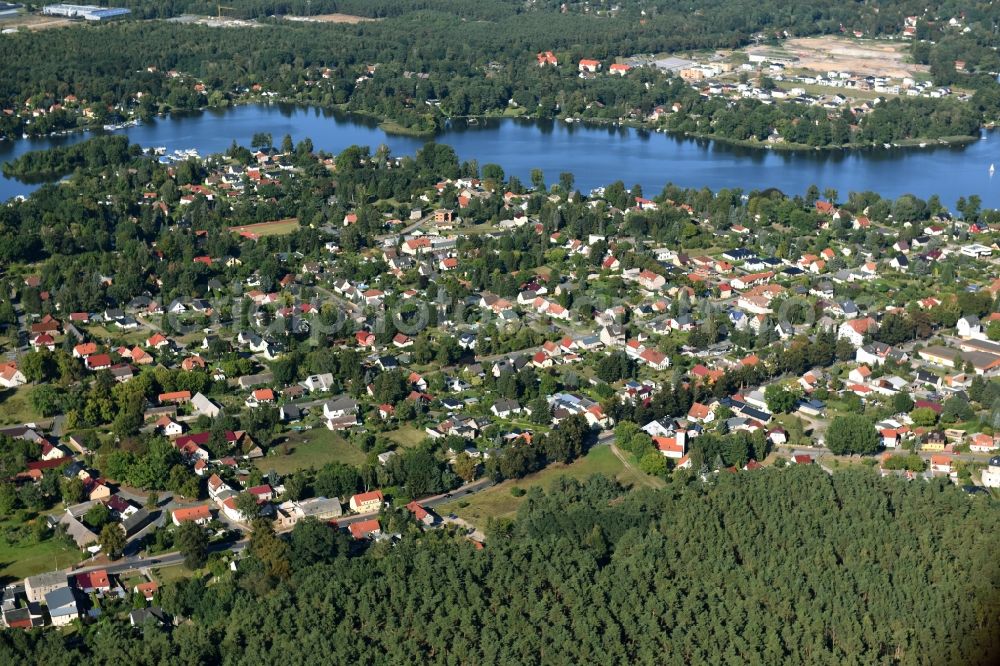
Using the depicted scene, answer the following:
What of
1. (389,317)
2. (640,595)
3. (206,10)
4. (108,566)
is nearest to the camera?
(640,595)

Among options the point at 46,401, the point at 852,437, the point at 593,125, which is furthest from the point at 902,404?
the point at 593,125

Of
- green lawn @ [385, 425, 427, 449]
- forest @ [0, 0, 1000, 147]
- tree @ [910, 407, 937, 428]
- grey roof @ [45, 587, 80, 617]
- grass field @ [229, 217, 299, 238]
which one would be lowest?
grey roof @ [45, 587, 80, 617]

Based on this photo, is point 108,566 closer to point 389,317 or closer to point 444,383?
point 444,383

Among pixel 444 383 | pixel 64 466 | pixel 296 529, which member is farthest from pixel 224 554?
pixel 444 383

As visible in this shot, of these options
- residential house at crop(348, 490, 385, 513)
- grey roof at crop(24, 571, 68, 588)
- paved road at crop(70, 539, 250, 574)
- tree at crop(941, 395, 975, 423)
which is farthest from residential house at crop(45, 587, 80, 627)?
tree at crop(941, 395, 975, 423)

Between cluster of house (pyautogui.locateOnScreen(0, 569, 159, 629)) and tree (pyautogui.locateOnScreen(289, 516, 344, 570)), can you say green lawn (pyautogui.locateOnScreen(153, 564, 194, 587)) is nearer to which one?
cluster of house (pyautogui.locateOnScreen(0, 569, 159, 629))
